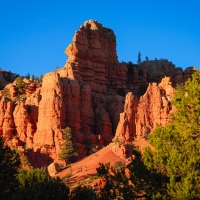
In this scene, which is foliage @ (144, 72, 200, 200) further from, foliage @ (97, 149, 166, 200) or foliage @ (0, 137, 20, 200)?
foliage @ (0, 137, 20, 200)

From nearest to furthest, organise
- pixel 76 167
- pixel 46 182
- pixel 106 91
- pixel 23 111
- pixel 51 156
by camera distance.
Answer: pixel 46 182 → pixel 76 167 → pixel 51 156 → pixel 23 111 → pixel 106 91

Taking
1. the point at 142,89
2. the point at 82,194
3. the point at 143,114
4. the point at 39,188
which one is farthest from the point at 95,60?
the point at 39,188

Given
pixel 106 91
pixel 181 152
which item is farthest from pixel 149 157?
pixel 106 91

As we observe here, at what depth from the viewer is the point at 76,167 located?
248 ft

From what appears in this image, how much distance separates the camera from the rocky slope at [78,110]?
88.6 metres

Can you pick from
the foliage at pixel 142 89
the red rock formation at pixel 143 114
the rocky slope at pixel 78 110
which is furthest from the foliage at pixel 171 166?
the foliage at pixel 142 89

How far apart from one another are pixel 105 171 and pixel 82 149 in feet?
142

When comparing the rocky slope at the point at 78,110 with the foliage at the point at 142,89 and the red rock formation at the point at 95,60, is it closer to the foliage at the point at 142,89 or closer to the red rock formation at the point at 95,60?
the red rock formation at the point at 95,60

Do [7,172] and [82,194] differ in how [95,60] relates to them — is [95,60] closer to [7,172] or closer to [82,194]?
[7,172]

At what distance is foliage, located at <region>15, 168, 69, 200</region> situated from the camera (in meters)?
44.3

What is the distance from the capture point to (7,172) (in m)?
48.4

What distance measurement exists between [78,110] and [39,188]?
1933 inches

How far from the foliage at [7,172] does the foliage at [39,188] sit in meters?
0.75

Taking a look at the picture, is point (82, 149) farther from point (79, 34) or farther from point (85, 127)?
point (79, 34)
